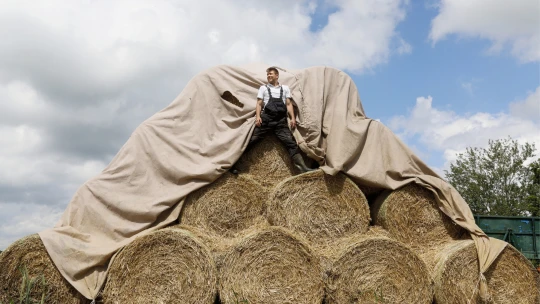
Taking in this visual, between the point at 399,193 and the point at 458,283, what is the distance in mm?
1125

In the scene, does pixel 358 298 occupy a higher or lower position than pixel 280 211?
lower

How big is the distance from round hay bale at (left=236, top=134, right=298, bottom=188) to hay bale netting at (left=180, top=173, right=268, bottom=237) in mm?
192

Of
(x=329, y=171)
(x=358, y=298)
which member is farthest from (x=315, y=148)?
(x=358, y=298)

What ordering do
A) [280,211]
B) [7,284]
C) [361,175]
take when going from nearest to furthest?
[7,284]
[280,211]
[361,175]

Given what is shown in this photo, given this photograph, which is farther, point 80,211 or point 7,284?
point 80,211

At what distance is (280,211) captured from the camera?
516cm

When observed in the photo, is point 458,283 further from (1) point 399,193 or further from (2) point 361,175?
(2) point 361,175

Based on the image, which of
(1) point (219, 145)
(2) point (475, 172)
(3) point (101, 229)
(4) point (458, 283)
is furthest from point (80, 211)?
(2) point (475, 172)

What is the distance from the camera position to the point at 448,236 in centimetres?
558

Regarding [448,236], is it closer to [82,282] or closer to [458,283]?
[458,283]

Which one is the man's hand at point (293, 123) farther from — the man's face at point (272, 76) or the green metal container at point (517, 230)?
the green metal container at point (517, 230)

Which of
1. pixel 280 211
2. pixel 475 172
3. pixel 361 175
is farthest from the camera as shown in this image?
pixel 475 172

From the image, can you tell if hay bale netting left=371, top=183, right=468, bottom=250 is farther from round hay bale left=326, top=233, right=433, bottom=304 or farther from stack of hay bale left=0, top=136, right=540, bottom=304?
round hay bale left=326, top=233, right=433, bottom=304

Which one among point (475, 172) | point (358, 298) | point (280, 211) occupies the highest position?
point (475, 172)
